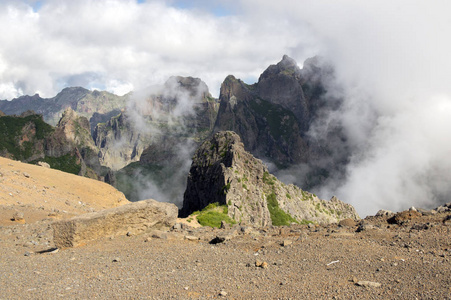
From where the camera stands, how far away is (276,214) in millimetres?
62406

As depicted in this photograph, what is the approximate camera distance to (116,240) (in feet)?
58.0

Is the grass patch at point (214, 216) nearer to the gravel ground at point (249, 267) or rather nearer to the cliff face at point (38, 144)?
the gravel ground at point (249, 267)

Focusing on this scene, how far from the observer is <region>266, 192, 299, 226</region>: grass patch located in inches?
2403

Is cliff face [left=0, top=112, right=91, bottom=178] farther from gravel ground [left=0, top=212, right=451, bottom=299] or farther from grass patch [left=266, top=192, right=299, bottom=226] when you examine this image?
gravel ground [left=0, top=212, right=451, bottom=299]

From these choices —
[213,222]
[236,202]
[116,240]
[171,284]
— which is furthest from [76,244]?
[236,202]

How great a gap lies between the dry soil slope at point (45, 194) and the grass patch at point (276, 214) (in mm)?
27847

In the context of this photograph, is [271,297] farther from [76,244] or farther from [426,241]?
[76,244]

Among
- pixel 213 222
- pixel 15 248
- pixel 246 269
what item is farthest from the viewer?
pixel 213 222

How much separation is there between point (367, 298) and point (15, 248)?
1833cm

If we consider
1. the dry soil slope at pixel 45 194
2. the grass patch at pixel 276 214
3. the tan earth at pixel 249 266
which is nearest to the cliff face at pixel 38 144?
the dry soil slope at pixel 45 194

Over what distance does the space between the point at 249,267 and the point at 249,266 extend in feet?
0.49

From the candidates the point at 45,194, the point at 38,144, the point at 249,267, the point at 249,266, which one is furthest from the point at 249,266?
the point at 38,144

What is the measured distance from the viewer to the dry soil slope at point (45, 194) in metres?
29.9

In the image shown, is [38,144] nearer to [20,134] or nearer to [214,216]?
[20,134]
